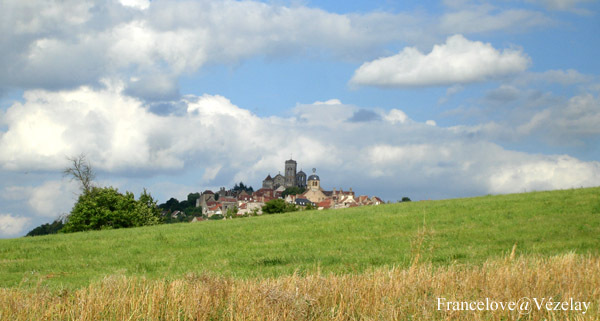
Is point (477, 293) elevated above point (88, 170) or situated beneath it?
situated beneath

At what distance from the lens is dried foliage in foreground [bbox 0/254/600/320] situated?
9.11m

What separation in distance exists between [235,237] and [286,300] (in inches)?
781

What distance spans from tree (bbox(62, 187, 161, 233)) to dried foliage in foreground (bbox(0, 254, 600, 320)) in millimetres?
48127

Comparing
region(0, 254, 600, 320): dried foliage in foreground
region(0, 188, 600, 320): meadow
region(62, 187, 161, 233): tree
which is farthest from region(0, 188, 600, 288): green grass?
region(62, 187, 161, 233): tree

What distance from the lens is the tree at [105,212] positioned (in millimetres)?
56156

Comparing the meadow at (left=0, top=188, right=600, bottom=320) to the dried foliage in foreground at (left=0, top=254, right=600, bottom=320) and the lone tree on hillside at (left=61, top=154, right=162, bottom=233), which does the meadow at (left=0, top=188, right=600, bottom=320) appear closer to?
the dried foliage in foreground at (left=0, top=254, right=600, bottom=320)

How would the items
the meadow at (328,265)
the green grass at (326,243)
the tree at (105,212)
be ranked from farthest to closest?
the tree at (105,212), the green grass at (326,243), the meadow at (328,265)

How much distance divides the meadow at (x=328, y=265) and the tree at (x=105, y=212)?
2345 cm

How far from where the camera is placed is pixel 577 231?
26.0m

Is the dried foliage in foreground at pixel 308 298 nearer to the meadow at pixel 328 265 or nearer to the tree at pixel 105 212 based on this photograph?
the meadow at pixel 328 265

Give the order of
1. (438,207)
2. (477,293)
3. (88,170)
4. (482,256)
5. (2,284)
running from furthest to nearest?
(88,170) < (438,207) < (482,256) < (2,284) < (477,293)

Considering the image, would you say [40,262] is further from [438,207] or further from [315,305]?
[438,207]

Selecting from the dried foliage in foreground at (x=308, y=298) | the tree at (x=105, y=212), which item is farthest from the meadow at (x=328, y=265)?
the tree at (x=105, y=212)

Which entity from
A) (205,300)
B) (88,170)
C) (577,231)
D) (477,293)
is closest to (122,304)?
(205,300)
